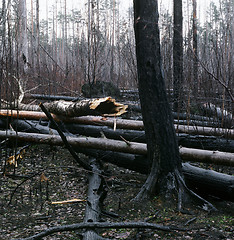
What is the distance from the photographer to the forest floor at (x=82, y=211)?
101 inches

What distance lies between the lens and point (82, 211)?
320 centimetres

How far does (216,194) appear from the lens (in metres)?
3.29

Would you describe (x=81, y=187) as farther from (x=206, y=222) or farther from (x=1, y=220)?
(x=206, y=222)

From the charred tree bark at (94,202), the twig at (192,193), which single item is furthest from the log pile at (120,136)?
the twig at (192,193)

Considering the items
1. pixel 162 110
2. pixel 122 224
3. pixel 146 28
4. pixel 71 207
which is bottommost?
pixel 71 207

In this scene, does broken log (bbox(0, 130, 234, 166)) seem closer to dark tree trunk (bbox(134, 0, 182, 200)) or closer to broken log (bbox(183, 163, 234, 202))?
broken log (bbox(183, 163, 234, 202))

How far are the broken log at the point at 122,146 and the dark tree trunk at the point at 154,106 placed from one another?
0.51m

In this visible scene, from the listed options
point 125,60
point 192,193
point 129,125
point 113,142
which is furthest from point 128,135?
point 125,60

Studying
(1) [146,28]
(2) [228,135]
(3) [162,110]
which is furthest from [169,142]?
(2) [228,135]

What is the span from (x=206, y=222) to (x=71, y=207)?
1.62 meters

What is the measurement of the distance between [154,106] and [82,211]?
153 cm

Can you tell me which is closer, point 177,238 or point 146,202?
point 177,238

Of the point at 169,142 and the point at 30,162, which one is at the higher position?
the point at 169,142

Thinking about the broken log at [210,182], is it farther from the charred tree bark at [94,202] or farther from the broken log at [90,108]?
the broken log at [90,108]
